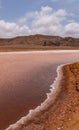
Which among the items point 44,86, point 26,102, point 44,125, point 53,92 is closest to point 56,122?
point 44,125

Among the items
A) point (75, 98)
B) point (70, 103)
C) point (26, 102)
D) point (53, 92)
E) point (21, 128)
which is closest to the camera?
point (21, 128)

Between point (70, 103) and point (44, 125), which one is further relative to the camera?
point (70, 103)

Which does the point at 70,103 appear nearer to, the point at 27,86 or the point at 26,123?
the point at 26,123

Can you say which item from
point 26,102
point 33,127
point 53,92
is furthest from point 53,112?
point 53,92

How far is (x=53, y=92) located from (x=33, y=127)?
6793 mm

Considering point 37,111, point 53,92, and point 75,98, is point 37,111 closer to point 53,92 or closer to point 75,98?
point 75,98

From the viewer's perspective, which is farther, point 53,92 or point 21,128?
point 53,92

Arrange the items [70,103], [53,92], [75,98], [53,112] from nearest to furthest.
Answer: [53,112] → [70,103] → [75,98] → [53,92]

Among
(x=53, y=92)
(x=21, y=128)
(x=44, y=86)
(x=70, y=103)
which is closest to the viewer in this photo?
(x=21, y=128)

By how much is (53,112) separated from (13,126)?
81.9 inches

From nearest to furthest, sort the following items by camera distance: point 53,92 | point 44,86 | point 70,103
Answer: point 70,103, point 53,92, point 44,86

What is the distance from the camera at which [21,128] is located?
10258 millimetres

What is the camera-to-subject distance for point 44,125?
410 inches

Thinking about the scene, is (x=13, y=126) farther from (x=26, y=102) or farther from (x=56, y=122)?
(x=26, y=102)
